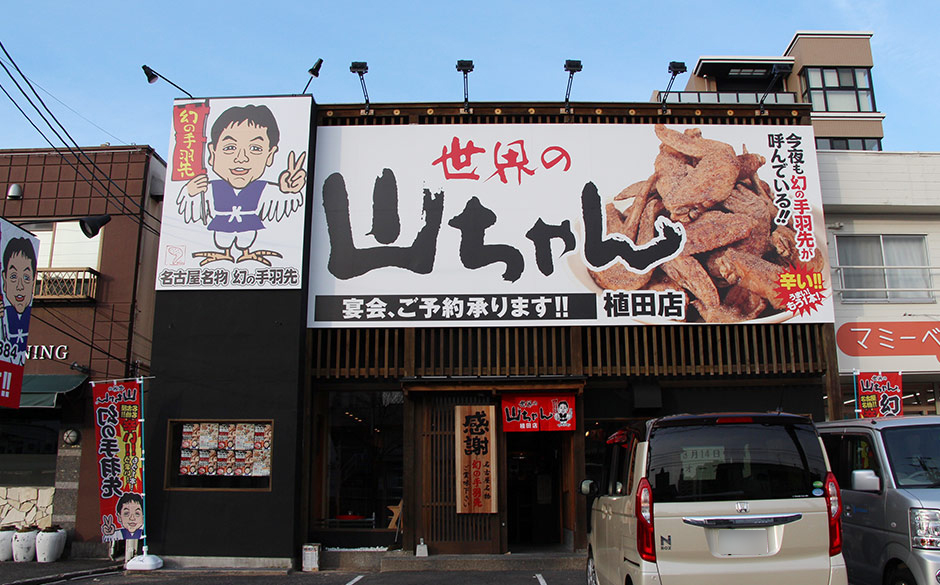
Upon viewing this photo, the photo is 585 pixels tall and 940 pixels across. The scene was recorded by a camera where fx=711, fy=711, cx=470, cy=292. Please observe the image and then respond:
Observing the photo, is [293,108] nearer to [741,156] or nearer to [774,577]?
[741,156]

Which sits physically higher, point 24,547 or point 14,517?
point 14,517

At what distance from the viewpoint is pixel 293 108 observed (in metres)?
14.0

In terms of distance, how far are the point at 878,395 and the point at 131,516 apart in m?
13.8

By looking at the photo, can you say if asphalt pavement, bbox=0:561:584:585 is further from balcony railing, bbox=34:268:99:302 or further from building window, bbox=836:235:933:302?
building window, bbox=836:235:933:302

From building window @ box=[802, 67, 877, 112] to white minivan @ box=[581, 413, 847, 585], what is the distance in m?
29.2

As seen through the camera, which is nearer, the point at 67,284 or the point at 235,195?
the point at 235,195

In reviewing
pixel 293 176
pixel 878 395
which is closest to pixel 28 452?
pixel 293 176

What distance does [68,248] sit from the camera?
14766 mm

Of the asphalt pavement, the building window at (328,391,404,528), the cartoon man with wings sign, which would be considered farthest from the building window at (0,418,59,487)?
the building window at (328,391,404,528)

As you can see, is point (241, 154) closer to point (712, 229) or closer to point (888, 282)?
point (712, 229)

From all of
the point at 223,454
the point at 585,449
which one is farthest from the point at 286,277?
the point at 585,449

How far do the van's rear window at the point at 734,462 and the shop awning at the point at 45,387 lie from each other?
11791mm

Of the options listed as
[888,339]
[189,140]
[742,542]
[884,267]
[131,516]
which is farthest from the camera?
[884,267]

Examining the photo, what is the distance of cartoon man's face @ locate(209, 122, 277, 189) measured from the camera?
13812 mm
